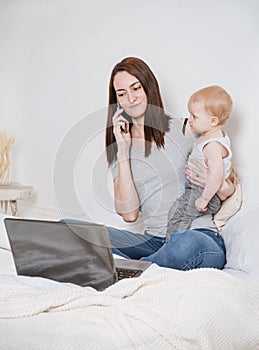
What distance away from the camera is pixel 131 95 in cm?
273

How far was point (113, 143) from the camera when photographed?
9.32 feet

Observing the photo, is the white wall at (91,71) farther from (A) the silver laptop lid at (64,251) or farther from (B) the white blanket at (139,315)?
(B) the white blanket at (139,315)

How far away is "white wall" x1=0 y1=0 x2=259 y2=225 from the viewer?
287 cm

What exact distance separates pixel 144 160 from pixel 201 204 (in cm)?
33

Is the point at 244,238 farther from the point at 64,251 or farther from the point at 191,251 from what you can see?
the point at 64,251

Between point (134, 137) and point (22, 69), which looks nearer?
point (134, 137)

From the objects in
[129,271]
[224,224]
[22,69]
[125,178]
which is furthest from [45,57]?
[129,271]

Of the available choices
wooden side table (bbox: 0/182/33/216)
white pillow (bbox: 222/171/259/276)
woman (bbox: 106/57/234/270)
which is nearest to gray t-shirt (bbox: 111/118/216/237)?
woman (bbox: 106/57/234/270)

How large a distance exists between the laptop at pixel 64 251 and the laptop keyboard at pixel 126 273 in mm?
160

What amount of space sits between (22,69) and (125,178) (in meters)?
1.17

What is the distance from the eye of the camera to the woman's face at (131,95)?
108 inches

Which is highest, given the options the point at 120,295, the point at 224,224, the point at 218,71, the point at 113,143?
the point at 218,71

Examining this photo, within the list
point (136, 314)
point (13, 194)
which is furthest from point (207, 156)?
point (136, 314)

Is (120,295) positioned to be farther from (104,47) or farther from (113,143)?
(104,47)
